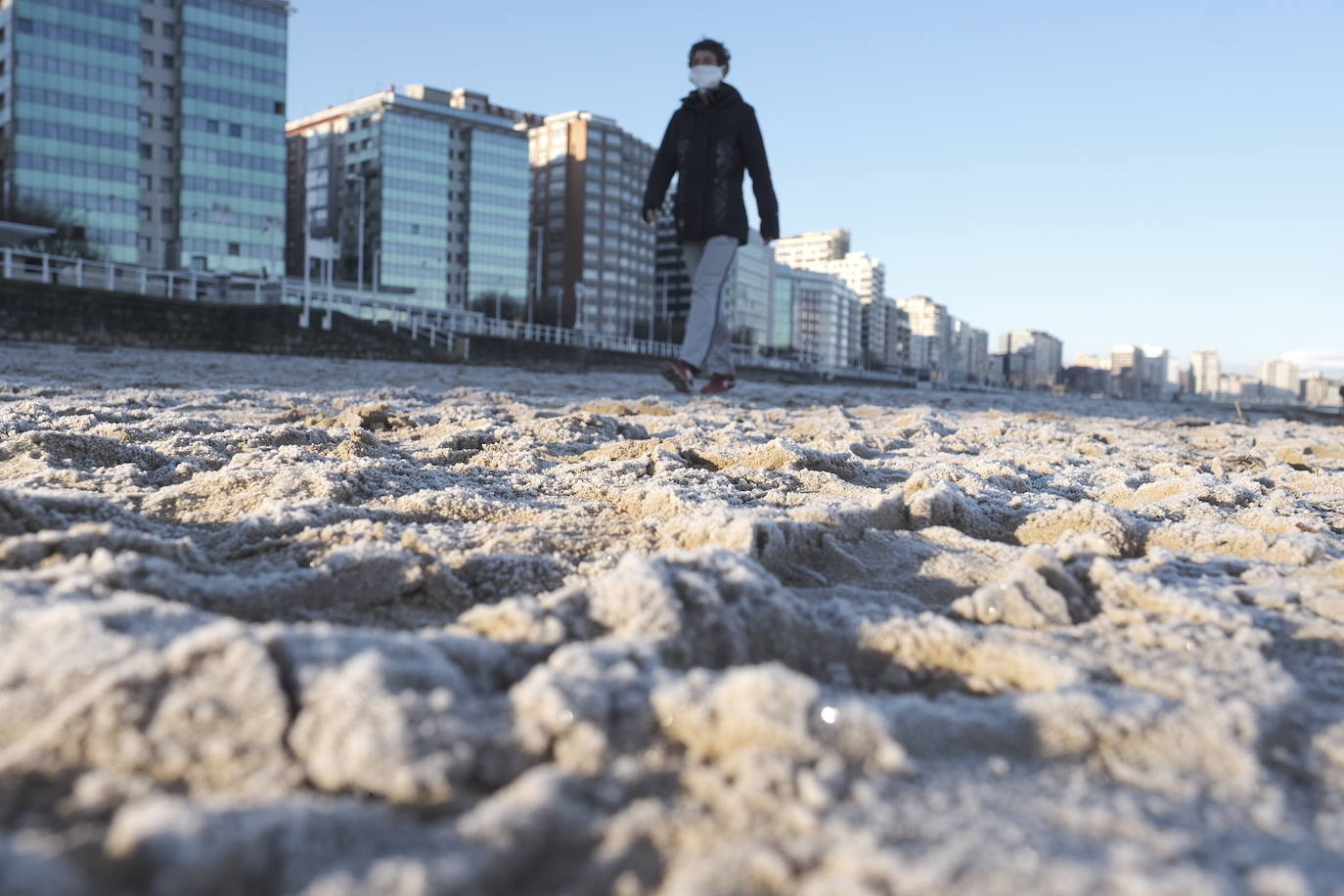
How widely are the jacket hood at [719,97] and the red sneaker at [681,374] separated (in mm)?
1935

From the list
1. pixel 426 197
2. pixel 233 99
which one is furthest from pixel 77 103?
pixel 426 197

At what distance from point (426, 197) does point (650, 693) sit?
245 ft

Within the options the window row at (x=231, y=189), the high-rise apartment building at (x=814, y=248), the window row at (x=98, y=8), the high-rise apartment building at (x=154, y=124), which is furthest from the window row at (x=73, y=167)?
the high-rise apartment building at (x=814, y=248)

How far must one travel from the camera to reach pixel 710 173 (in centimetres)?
675

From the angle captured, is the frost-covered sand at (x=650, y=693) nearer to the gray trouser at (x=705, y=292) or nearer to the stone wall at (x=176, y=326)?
the gray trouser at (x=705, y=292)

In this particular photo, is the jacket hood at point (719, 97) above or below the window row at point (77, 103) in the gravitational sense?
below

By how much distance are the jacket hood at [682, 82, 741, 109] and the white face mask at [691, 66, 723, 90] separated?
→ 77 mm

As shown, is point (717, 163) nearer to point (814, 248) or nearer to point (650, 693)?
point (650, 693)

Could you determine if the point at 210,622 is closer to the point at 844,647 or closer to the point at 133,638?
the point at 133,638

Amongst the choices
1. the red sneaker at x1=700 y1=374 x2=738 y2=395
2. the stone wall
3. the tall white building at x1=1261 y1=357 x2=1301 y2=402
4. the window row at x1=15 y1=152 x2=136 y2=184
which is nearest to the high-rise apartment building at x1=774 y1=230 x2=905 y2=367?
the tall white building at x1=1261 y1=357 x2=1301 y2=402

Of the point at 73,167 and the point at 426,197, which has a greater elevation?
the point at 426,197

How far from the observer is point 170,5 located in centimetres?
5403

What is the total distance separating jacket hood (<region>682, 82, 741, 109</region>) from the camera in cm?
668

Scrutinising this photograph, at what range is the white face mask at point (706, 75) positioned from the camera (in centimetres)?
654
